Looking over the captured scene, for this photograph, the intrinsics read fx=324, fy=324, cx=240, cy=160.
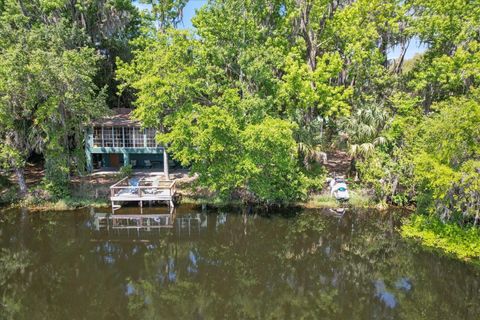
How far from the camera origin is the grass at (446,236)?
1332 cm

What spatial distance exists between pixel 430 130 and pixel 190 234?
1201cm

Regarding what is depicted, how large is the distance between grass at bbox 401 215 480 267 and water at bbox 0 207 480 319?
0.71 m

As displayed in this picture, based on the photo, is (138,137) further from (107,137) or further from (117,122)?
(107,137)

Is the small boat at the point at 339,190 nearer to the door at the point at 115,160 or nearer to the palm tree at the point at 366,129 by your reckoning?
the palm tree at the point at 366,129

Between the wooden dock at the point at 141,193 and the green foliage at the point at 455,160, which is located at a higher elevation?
the green foliage at the point at 455,160

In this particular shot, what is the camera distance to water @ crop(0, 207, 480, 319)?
10.2m

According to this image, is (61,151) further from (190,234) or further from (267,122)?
(267,122)

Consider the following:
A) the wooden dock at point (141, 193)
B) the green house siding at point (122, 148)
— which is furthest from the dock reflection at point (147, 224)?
the green house siding at point (122, 148)

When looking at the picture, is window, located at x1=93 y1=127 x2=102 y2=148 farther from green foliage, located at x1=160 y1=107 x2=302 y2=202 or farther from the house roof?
green foliage, located at x1=160 y1=107 x2=302 y2=202

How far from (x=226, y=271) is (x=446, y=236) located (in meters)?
9.92

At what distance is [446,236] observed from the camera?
14391 mm

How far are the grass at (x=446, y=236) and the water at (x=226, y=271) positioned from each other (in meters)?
0.71

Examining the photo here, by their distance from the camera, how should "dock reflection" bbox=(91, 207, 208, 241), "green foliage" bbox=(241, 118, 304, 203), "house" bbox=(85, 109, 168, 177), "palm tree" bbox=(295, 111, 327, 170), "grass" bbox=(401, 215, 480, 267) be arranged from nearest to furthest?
"grass" bbox=(401, 215, 480, 267)
"dock reflection" bbox=(91, 207, 208, 241)
"green foliage" bbox=(241, 118, 304, 203)
"palm tree" bbox=(295, 111, 327, 170)
"house" bbox=(85, 109, 168, 177)

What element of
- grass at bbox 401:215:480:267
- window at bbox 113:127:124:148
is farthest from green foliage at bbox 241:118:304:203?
window at bbox 113:127:124:148
